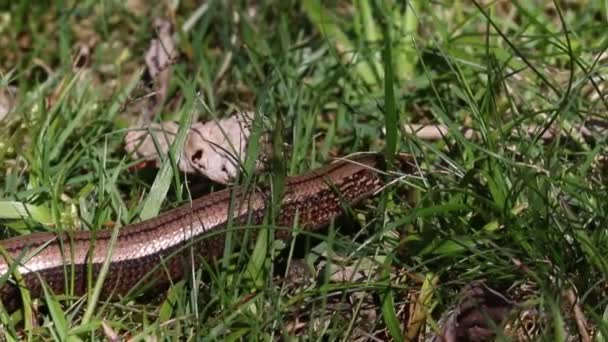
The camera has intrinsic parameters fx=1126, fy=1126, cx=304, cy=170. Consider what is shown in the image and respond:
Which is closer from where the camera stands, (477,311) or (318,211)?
(477,311)

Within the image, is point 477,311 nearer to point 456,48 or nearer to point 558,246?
point 558,246

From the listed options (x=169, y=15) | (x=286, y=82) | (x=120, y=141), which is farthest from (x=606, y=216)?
(x=169, y=15)

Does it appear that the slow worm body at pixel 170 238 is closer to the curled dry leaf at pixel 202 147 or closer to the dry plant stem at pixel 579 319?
the curled dry leaf at pixel 202 147

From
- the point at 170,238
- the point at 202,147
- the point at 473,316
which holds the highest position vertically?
the point at 202,147

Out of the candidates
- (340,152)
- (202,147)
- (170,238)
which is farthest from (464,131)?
(170,238)

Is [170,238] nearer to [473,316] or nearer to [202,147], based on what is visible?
[202,147]
